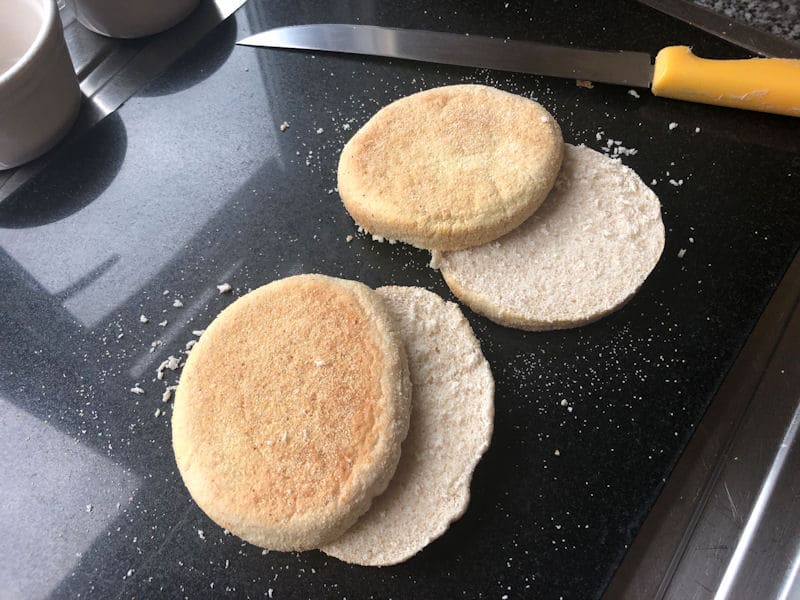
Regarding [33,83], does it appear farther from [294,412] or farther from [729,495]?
[729,495]

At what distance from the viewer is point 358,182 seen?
1.33 meters

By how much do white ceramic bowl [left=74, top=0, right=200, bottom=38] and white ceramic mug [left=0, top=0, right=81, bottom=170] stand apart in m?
0.18

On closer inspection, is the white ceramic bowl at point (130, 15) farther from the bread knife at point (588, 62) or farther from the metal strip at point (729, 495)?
the metal strip at point (729, 495)

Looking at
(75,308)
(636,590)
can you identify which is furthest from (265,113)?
(636,590)

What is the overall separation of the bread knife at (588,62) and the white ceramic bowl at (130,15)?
0.19 metres

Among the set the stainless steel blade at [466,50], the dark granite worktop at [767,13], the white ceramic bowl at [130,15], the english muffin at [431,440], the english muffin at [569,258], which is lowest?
the english muffin at [431,440]

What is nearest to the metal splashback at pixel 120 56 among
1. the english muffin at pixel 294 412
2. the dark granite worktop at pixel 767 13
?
the english muffin at pixel 294 412

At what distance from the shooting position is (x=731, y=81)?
146cm

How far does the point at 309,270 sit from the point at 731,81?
1.01m

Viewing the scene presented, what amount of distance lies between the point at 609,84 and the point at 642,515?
0.98 metres

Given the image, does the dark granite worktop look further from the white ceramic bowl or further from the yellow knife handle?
the white ceramic bowl

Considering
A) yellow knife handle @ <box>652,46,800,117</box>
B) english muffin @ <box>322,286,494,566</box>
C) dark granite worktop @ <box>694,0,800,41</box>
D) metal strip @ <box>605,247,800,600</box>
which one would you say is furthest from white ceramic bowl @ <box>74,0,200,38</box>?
metal strip @ <box>605,247,800,600</box>

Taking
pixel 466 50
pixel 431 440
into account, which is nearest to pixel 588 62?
pixel 466 50

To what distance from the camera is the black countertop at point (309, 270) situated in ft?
3.76
